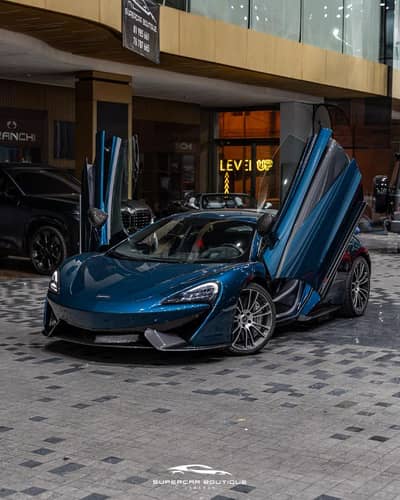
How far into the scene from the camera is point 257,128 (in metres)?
29.9

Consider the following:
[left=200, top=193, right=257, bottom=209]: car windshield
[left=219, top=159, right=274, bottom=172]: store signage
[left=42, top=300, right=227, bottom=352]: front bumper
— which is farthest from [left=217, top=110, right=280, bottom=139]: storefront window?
[left=42, top=300, right=227, bottom=352]: front bumper

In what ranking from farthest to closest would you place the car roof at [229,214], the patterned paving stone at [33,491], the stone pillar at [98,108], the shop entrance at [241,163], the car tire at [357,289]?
the shop entrance at [241,163]
the stone pillar at [98,108]
the car tire at [357,289]
the car roof at [229,214]
the patterned paving stone at [33,491]

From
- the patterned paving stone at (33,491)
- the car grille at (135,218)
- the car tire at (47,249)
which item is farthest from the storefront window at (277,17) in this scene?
the patterned paving stone at (33,491)

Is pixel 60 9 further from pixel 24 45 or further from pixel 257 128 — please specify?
pixel 257 128

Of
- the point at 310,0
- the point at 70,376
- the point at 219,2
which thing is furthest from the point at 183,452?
the point at 310,0

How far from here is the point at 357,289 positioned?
34.2 feet

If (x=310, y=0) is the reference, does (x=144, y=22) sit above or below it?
below

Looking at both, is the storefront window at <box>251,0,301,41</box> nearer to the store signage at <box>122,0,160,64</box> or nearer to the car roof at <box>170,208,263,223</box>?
the store signage at <box>122,0,160,64</box>

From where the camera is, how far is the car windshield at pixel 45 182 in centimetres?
1532

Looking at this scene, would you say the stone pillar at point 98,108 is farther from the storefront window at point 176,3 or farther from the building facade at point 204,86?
the storefront window at point 176,3

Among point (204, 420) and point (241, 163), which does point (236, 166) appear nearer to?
point (241, 163)

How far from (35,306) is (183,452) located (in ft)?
20.0

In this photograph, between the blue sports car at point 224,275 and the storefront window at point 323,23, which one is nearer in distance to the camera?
the blue sports car at point 224,275

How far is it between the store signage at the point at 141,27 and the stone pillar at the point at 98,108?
14.1 feet
